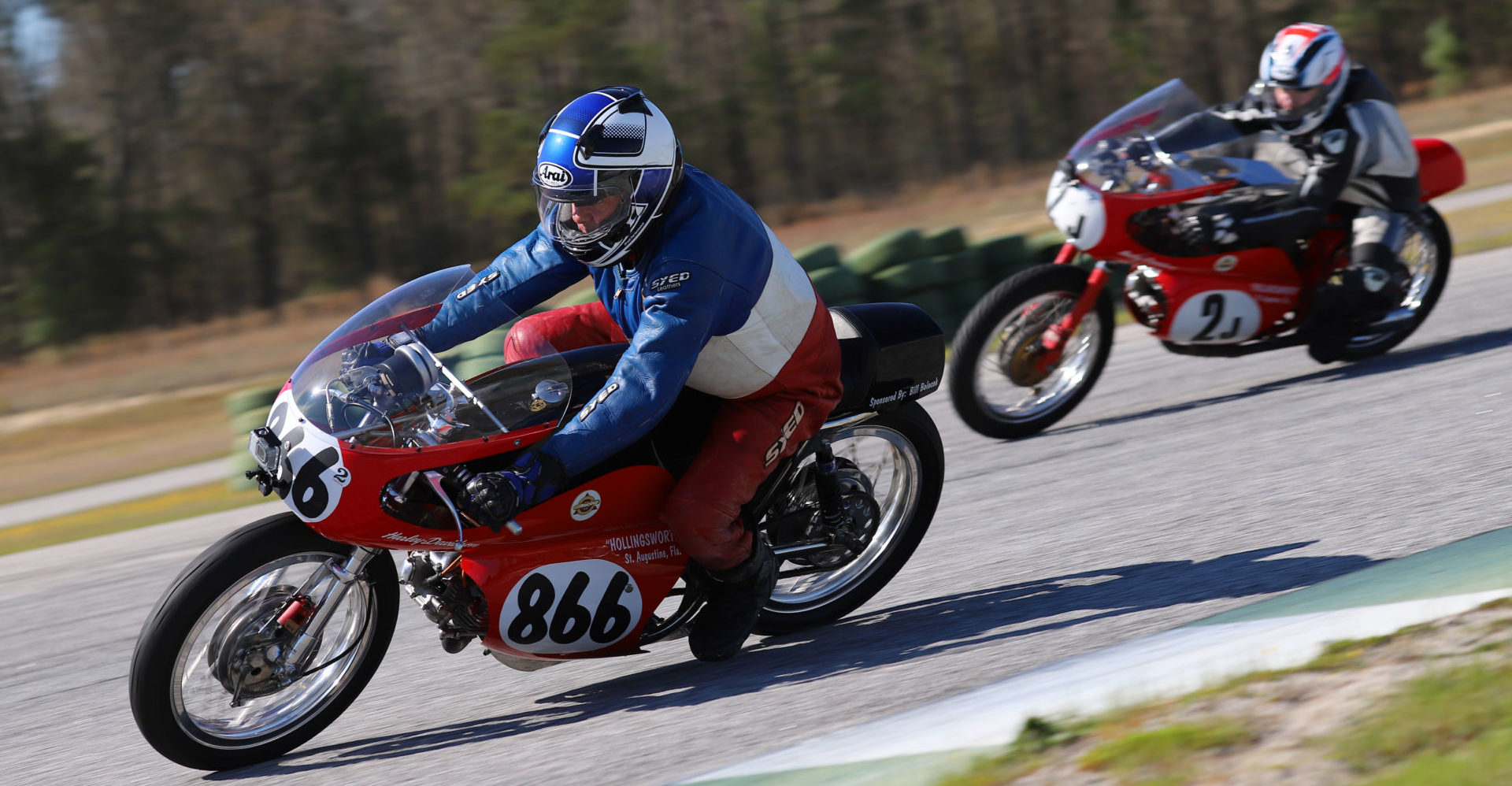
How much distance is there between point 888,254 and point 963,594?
634 centimetres

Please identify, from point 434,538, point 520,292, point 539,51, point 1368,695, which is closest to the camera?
point 1368,695

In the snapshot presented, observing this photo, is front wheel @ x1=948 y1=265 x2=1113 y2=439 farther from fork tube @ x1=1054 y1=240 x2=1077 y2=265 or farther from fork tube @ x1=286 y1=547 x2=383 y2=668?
fork tube @ x1=286 y1=547 x2=383 y2=668

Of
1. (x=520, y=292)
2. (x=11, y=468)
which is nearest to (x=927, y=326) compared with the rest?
(x=520, y=292)

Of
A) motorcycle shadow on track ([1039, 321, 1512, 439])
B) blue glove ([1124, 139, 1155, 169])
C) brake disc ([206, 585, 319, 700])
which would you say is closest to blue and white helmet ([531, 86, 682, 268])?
brake disc ([206, 585, 319, 700])

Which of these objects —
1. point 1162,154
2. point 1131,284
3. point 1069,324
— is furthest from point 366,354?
point 1162,154

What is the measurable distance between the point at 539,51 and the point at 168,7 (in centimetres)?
847

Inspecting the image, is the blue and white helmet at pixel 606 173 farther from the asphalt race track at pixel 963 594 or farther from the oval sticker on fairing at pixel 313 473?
the asphalt race track at pixel 963 594

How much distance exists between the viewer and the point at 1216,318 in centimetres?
746

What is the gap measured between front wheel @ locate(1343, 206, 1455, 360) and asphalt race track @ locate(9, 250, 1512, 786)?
0.21 m

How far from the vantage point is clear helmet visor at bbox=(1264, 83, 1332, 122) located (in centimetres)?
761

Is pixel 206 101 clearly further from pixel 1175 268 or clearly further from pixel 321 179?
pixel 1175 268

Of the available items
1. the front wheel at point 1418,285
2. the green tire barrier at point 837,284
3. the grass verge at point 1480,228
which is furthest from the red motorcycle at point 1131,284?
the grass verge at point 1480,228

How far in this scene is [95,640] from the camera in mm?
5746

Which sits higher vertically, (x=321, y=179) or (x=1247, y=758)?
(x=1247, y=758)
